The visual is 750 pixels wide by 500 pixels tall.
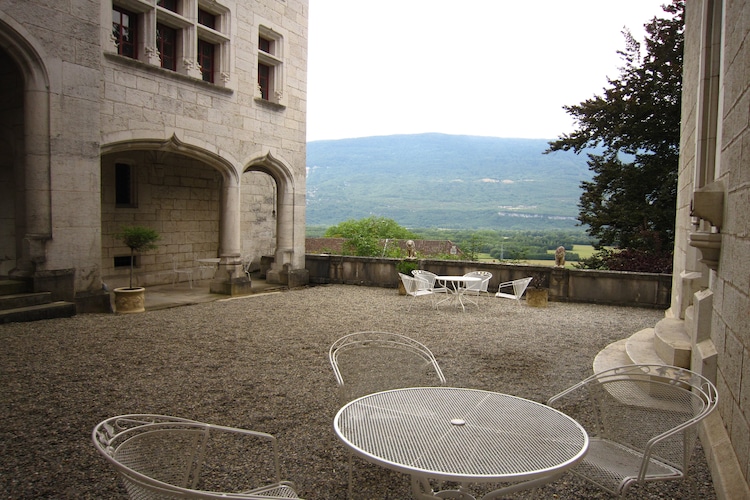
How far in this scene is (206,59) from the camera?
9977 millimetres

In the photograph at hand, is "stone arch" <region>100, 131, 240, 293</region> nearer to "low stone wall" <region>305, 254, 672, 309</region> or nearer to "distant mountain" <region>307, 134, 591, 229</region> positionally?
"low stone wall" <region>305, 254, 672, 309</region>

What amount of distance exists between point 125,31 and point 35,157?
9.87ft

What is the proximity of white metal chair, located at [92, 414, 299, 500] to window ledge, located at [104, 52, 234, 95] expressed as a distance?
6.35m

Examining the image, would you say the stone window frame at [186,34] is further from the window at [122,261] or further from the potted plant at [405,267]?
the potted plant at [405,267]

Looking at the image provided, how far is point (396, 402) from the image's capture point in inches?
95.9

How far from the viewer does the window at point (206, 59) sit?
9.86 meters

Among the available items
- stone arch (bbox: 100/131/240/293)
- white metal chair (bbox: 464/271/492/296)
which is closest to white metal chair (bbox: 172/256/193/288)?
stone arch (bbox: 100/131/240/293)

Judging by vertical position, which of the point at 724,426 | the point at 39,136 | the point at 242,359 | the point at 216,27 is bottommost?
the point at 242,359

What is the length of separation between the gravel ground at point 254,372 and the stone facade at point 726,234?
332 mm

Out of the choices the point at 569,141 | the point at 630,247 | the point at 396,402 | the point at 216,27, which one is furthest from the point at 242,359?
the point at 569,141

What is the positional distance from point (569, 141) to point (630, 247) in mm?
3955

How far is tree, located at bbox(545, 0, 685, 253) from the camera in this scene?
14.0 m

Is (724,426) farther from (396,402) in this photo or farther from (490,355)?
(490,355)

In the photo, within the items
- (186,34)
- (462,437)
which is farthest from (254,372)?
(186,34)
